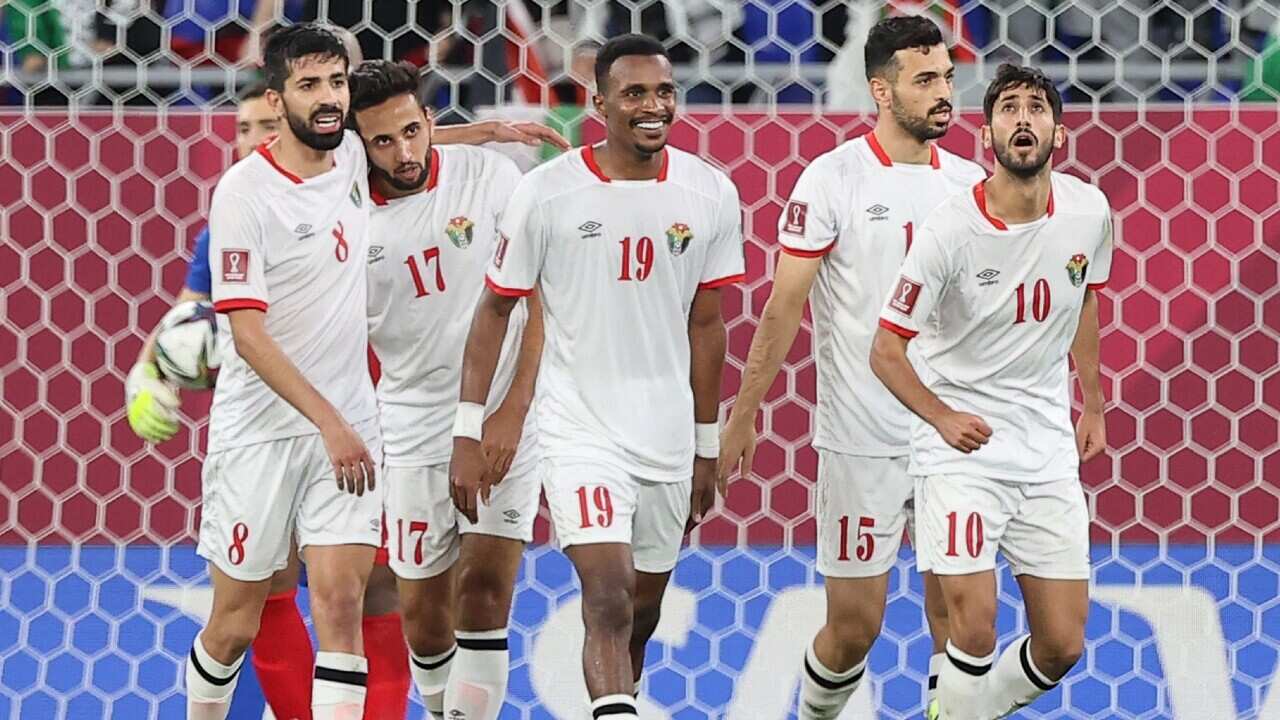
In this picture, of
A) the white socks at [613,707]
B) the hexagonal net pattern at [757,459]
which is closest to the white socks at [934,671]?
the hexagonal net pattern at [757,459]

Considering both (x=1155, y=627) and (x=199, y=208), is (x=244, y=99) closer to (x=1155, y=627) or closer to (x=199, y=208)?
(x=199, y=208)

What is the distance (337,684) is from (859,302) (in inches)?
62.4

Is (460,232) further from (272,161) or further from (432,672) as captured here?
(432,672)

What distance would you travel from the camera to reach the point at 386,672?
582cm

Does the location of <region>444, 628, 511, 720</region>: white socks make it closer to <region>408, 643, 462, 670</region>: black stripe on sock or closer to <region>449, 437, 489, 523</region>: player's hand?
<region>408, 643, 462, 670</region>: black stripe on sock

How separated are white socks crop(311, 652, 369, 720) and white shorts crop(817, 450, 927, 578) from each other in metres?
1.25

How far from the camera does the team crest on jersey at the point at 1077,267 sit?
16.9 ft

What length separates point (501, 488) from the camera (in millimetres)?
5625

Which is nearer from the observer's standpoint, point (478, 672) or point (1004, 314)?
point (1004, 314)

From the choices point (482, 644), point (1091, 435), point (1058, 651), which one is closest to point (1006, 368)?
point (1091, 435)

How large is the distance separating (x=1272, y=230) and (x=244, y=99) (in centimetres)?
283

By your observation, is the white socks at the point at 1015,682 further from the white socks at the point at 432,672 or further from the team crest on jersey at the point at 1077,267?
the white socks at the point at 432,672

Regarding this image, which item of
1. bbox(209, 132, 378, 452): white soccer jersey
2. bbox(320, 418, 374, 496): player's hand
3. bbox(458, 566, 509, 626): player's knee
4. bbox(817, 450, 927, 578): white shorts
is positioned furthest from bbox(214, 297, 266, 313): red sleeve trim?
bbox(817, 450, 927, 578): white shorts

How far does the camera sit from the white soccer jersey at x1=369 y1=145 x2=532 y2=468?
5.59 m
